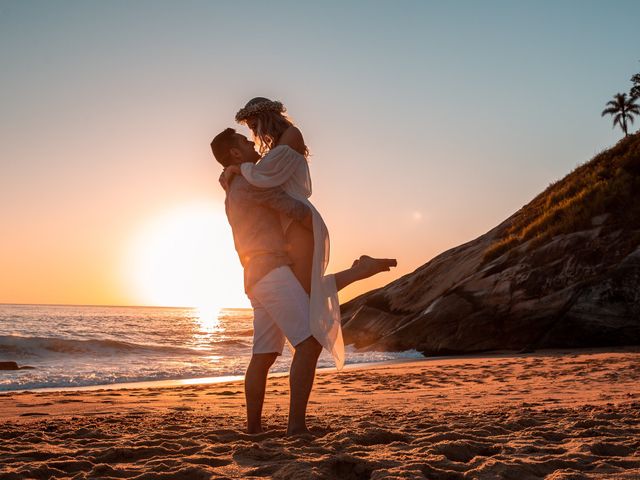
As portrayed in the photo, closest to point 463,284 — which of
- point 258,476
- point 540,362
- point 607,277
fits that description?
point 607,277

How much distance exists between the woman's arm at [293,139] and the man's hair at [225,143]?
1.21 ft

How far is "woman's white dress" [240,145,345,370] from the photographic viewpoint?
12.9 ft

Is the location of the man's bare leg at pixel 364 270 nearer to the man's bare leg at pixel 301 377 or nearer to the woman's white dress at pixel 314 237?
the woman's white dress at pixel 314 237

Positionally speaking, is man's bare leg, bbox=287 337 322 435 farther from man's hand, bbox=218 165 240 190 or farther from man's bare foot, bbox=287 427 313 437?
man's hand, bbox=218 165 240 190

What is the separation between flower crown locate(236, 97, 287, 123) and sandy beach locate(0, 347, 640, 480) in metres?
2.20

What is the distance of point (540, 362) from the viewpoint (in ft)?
35.1

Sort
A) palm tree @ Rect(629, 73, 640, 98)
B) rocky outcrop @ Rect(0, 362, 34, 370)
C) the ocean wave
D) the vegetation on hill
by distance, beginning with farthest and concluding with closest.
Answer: palm tree @ Rect(629, 73, 640, 98) < the ocean wave < the vegetation on hill < rocky outcrop @ Rect(0, 362, 34, 370)

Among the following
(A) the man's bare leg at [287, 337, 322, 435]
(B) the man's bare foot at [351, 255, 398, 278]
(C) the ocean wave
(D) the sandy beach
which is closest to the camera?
(D) the sandy beach

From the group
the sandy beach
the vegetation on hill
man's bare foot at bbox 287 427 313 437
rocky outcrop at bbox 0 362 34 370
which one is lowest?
rocky outcrop at bbox 0 362 34 370

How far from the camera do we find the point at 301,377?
3902 millimetres

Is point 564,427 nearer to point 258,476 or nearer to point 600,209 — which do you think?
point 258,476

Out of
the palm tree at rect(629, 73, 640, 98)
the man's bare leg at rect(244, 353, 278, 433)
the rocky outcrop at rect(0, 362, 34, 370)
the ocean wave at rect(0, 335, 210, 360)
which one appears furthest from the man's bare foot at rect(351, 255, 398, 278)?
the palm tree at rect(629, 73, 640, 98)

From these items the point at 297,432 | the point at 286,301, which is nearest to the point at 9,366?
the point at 297,432

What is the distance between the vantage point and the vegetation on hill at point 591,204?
597 inches
